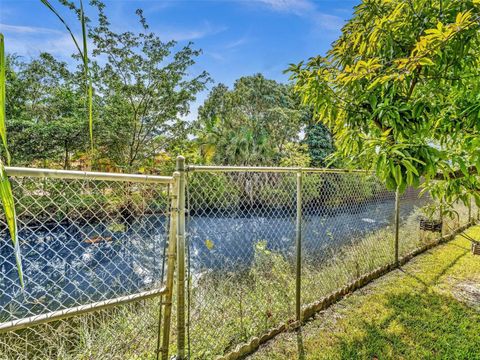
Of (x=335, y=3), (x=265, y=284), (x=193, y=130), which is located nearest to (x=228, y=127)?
Answer: (x=193, y=130)

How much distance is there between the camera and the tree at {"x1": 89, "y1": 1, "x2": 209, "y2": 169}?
11.0 m

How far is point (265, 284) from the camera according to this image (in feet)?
10.2

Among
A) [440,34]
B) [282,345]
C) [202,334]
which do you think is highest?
[440,34]

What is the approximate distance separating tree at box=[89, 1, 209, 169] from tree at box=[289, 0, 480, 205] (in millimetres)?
10739

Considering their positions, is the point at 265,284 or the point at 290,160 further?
the point at 290,160

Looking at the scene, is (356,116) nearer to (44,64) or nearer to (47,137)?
(47,137)

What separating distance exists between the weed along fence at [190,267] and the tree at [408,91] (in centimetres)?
83

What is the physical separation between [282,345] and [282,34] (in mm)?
7538

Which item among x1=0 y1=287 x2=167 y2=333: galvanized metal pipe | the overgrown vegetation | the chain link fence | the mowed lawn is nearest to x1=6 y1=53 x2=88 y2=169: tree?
the chain link fence

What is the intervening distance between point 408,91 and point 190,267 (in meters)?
2.41

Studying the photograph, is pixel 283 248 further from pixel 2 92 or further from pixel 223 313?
pixel 2 92

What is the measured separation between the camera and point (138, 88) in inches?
459

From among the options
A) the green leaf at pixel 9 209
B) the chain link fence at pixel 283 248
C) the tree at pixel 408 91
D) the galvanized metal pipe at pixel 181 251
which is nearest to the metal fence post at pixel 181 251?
the galvanized metal pipe at pixel 181 251

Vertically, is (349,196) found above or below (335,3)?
below
